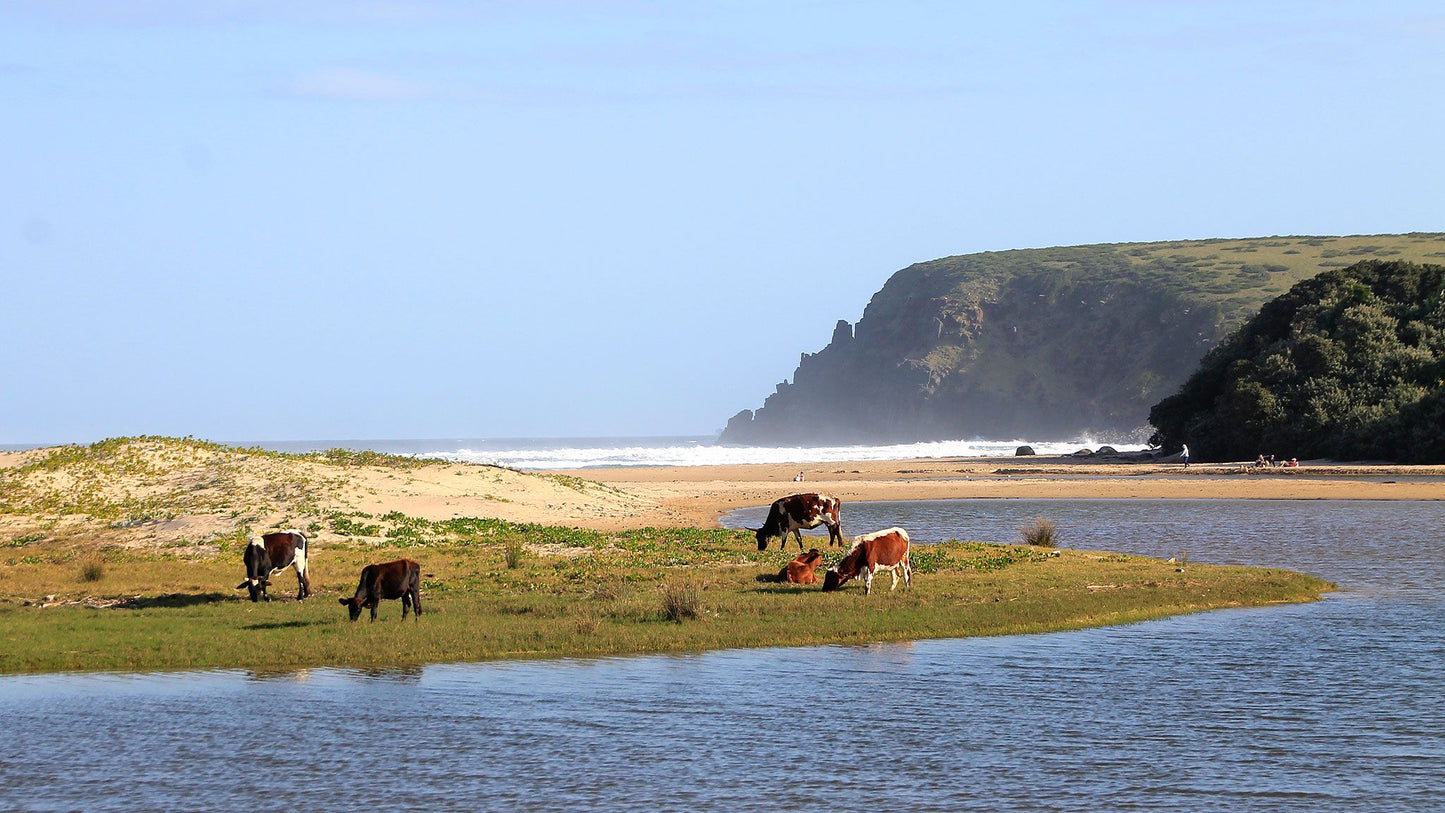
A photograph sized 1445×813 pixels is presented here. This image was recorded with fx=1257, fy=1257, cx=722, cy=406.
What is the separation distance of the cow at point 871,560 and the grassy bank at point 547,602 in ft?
1.40

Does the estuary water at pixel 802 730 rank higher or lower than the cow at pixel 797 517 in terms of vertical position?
lower

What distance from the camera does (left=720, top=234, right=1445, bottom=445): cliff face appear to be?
159375 millimetres

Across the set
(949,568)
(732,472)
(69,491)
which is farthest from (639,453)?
(949,568)

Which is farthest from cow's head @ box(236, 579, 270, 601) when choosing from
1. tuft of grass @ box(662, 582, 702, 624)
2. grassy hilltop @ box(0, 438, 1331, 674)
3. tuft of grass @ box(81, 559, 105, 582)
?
tuft of grass @ box(662, 582, 702, 624)

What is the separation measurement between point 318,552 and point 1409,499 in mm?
44003

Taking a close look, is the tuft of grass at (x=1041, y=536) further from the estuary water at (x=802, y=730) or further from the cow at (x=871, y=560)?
the estuary water at (x=802, y=730)

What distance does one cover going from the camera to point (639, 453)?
464 ft

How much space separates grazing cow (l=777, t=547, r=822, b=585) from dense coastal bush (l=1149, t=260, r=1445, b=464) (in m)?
58.4

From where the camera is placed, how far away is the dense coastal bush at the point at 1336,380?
73500mm

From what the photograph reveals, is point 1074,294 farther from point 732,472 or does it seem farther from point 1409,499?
point 1409,499

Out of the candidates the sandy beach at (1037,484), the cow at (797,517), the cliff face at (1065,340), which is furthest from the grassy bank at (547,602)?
the cliff face at (1065,340)

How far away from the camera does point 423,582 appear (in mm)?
25609

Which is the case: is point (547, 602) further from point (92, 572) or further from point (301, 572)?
point (92, 572)

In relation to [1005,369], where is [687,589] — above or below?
below
